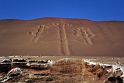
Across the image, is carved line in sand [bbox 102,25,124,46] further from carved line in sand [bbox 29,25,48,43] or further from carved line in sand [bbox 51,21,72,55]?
carved line in sand [bbox 29,25,48,43]

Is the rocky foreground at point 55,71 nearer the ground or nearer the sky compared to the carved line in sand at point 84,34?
nearer the ground

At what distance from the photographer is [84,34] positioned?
63281 mm

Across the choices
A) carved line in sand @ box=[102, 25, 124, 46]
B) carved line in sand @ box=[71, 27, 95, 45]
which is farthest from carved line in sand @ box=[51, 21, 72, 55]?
carved line in sand @ box=[102, 25, 124, 46]

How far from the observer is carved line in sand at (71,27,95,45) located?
58969 millimetres

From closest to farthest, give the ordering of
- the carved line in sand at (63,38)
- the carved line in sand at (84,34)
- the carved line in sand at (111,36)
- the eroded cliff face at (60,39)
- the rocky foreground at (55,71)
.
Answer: the rocky foreground at (55,71) < the eroded cliff face at (60,39) < the carved line in sand at (63,38) < the carved line in sand at (84,34) < the carved line in sand at (111,36)

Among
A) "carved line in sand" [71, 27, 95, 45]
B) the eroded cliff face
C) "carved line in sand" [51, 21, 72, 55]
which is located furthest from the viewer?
"carved line in sand" [71, 27, 95, 45]

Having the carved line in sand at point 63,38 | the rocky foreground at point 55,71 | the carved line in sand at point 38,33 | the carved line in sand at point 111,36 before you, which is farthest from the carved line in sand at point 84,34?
the rocky foreground at point 55,71

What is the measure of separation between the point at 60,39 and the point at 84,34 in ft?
26.2

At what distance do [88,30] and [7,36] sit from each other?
24.0 meters

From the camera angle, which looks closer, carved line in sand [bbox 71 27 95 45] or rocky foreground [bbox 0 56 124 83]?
rocky foreground [bbox 0 56 124 83]

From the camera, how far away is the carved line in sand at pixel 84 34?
5897 cm

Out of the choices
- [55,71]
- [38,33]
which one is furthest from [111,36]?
[55,71]

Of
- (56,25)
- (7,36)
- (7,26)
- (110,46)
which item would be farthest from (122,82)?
(7,26)

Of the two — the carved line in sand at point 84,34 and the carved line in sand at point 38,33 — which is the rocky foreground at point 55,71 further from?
the carved line in sand at point 38,33
